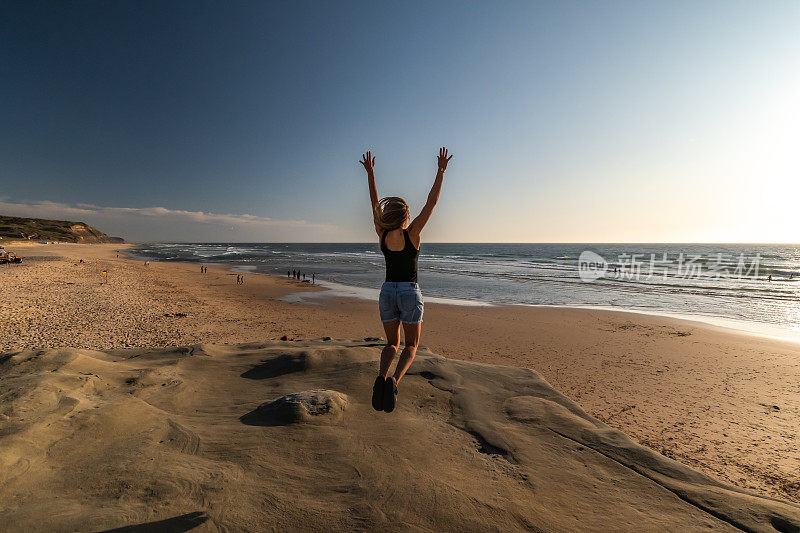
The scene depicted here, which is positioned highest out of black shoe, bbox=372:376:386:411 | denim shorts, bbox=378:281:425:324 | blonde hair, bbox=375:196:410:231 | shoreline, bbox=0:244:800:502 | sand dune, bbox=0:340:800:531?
blonde hair, bbox=375:196:410:231

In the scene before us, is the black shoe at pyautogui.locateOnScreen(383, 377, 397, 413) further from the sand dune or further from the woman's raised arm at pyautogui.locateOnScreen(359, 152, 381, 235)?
the woman's raised arm at pyautogui.locateOnScreen(359, 152, 381, 235)

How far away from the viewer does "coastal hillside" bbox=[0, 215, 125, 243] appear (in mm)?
98750

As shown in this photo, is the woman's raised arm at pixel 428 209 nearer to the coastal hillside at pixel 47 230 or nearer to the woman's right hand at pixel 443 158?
the woman's right hand at pixel 443 158

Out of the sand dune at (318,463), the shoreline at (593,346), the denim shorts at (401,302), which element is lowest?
the shoreline at (593,346)

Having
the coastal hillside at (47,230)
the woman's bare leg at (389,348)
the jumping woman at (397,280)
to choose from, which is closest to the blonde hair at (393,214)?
the jumping woman at (397,280)

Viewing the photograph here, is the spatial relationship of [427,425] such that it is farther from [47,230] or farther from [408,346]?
[47,230]

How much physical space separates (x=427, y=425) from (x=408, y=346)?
4.40ft

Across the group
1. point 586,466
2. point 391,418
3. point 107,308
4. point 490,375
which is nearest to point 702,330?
point 490,375

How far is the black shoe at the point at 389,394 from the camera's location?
353 centimetres

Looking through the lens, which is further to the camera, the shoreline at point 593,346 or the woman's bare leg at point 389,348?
the shoreline at point 593,346

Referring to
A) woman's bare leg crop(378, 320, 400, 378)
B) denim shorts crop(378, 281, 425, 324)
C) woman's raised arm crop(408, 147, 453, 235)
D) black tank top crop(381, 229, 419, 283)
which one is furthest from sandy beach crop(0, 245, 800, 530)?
woman's raised arm crop(408, 147, 453, 235)

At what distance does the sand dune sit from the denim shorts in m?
1.47

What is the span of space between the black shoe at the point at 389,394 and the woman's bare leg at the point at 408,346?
8 centimetres

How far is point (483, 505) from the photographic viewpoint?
2.96 metres
